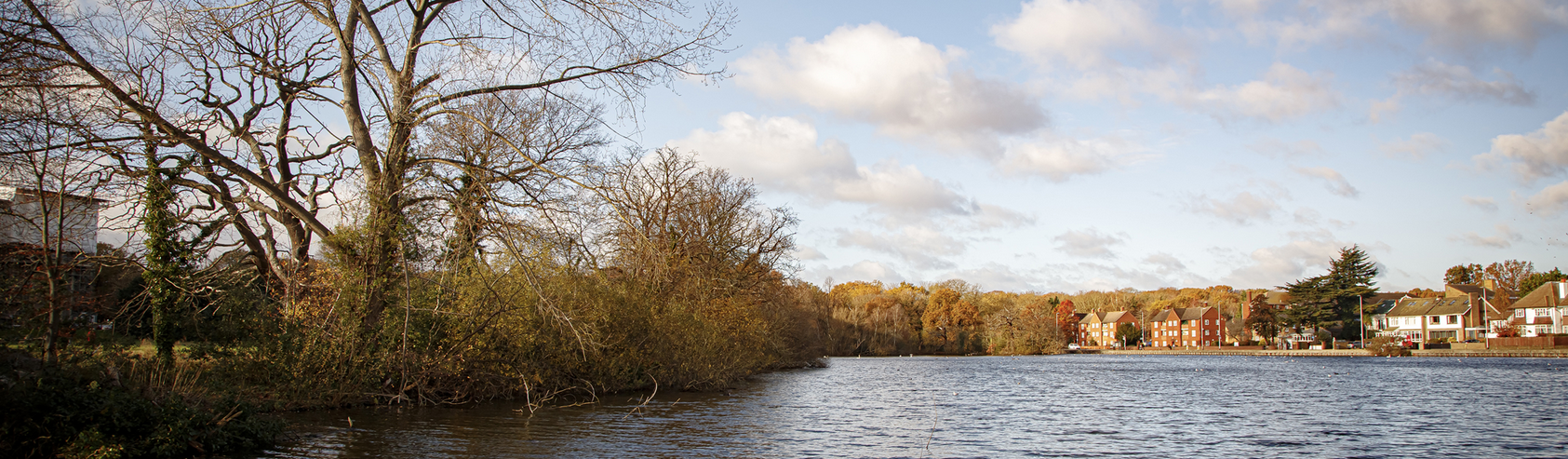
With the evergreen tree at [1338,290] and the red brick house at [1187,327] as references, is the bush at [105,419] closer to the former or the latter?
the evergreen tree at [1338,290]

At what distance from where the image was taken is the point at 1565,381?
3597 centimetres

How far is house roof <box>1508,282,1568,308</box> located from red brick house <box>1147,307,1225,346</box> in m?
36.9

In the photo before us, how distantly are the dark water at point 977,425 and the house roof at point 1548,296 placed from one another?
64.3 meters

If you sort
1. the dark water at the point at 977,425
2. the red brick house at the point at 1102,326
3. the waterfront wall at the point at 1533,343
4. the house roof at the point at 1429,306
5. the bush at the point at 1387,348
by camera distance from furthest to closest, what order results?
the red brick house at the point at 1102,326, the house roof at the point at 1429,306, the bush at the point at 1387,348, the waterfront wall at the point at 1533,343, the dark water at the point at 977,425

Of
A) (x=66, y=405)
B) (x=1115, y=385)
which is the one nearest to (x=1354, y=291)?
(x=1115, y=385)

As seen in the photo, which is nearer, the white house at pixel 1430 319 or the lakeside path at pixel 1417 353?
the lakeside path at pixel 1417 353

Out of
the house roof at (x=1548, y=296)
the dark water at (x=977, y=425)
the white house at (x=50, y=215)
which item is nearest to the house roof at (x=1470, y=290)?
the house roof at (x=1548, y=296)

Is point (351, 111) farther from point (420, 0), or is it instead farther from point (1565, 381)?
point (1565, 381)

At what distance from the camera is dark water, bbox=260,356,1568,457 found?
14.7m

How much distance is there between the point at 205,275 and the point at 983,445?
14523 millimetres

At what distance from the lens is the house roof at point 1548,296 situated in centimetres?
8106

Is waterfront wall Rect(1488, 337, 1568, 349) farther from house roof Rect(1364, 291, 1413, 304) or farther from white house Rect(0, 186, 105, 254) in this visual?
white house Rect(0, 186, 105, 254)

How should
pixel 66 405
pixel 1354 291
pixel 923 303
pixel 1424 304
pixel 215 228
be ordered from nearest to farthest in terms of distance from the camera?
pixel 66 405 → pixel 215 228 → pixel 1354 291 → pixel 1424 304 → pixel 923 303

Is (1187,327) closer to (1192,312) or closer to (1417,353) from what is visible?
(1192,312)
